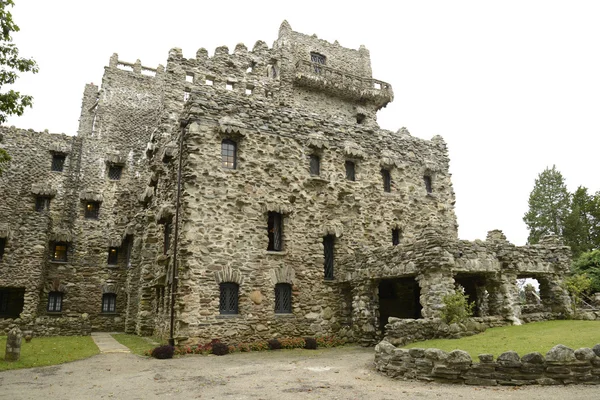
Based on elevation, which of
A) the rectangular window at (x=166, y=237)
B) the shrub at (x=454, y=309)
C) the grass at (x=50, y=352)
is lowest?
the grass at (x=50, y=352)

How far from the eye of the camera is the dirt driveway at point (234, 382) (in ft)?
30.8

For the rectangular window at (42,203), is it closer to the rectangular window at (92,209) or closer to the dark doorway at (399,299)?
the rectangular window at (92,209)

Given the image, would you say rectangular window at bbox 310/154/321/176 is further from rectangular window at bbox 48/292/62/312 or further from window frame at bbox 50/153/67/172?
window frame at bbox 50/153/67/172

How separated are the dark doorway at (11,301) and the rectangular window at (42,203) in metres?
5.82

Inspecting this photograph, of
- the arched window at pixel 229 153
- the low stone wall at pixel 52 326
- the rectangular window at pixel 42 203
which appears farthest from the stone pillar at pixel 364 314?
the rectangular window at pixel 42 203

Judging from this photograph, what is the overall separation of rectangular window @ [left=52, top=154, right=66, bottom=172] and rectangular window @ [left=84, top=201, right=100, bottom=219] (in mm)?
3586

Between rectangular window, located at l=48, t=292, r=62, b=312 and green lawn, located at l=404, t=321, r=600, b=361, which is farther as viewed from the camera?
rectangular window, located at l=48, t=292, r=62, b=312

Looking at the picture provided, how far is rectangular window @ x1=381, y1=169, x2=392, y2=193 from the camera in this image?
78.1 ft

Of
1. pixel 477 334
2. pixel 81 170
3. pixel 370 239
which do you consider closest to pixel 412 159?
pixel 370 239

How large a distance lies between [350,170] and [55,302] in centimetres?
2250

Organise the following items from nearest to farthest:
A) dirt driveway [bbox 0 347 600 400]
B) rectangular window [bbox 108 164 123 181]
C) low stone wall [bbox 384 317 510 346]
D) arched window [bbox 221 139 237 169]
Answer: dirt driveway [bbox 0 347 600 400]
low stone wall [bbox 384 317 510 346]
arched window [bbox 221 139 237 169]
rectangular window [bbox 108 164 123 181]

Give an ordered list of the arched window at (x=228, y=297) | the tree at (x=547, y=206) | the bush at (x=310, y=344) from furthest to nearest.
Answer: the tree at (x=547, y=206) < the bush at (x=310, y=344) < the arched window at (x=228, y=297)

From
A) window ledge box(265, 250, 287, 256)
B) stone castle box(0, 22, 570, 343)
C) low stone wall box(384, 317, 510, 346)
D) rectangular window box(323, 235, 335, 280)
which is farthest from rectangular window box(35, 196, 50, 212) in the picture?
low stone wall box(384, 317, 510, 346)

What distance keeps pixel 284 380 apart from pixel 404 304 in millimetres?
12910
